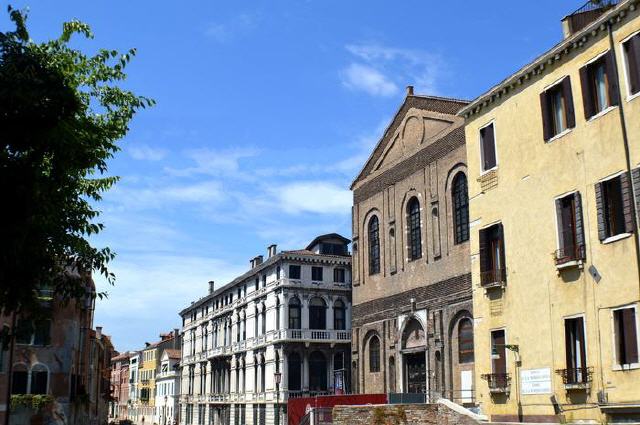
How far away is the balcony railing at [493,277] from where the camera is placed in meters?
20.8

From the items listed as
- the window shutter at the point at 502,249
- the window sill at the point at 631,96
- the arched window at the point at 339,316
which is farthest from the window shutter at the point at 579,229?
the arched window at the point at 339,316

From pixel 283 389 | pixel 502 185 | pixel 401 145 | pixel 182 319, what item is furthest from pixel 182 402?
pixel 502 185

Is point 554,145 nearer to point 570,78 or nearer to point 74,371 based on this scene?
point 570,78

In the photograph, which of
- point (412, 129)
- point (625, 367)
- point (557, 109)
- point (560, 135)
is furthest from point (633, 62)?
point (412, 129)

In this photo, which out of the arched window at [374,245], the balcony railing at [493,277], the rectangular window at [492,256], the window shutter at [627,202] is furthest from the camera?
the arched window at [374,245]

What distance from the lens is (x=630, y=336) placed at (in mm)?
16203

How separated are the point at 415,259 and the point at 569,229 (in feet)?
47.0

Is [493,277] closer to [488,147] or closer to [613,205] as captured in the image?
[488,147]

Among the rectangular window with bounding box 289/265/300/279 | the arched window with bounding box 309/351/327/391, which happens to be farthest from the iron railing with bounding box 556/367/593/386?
the rectangular window with bounding box 289/265/300/279

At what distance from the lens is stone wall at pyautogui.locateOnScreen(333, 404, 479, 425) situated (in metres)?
23.0

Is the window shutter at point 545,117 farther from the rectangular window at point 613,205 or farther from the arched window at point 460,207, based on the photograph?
the arched window at point 460,207

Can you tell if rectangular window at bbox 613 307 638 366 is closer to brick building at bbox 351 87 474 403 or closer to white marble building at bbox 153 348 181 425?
brick building at bbox 351 87 474 403

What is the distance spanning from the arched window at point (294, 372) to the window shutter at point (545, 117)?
36111 millimetres

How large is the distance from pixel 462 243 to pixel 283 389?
86.6ft
